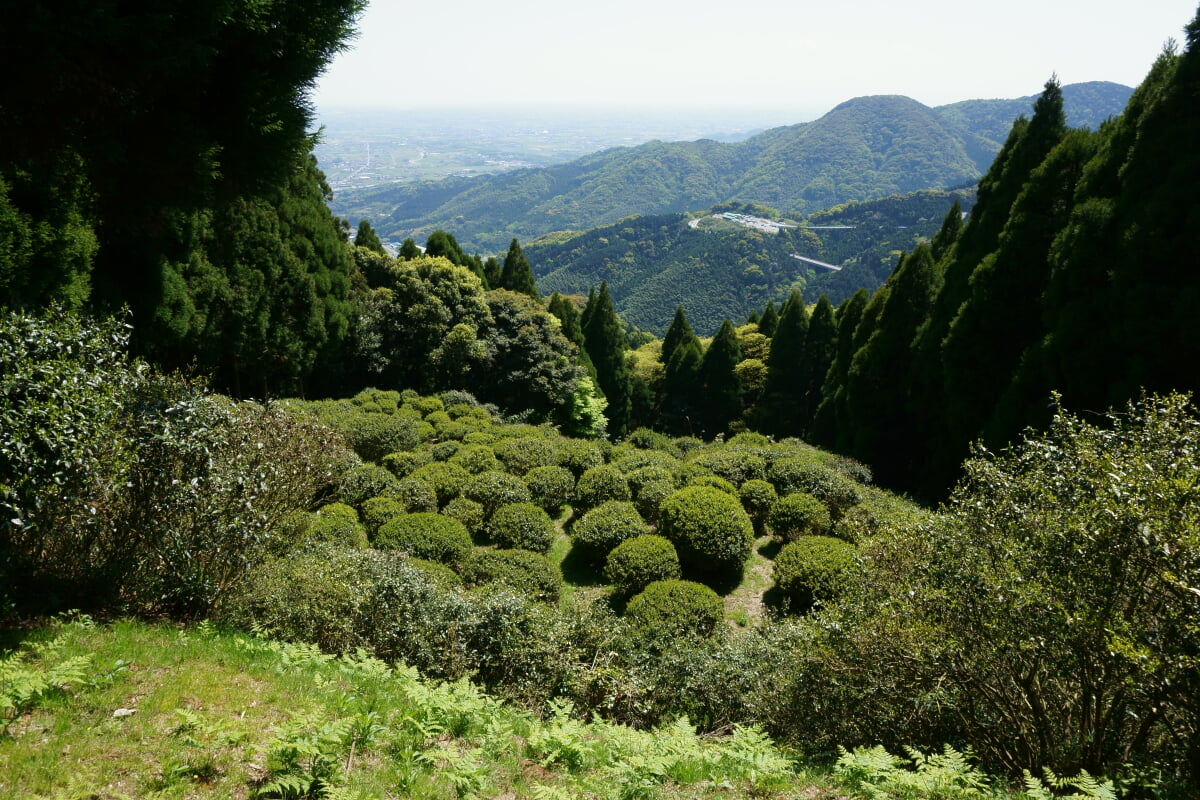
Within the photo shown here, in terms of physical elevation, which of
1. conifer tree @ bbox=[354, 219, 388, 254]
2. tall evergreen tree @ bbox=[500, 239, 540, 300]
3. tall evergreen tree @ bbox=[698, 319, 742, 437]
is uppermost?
conifer tree @ bbox=[354, 219, 388, 254]

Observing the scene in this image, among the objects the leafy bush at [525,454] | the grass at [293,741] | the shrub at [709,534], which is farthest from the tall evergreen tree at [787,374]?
the grass at [293,741]

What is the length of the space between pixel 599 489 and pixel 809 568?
16.8 ft

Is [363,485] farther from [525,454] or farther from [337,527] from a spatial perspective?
[525,454]

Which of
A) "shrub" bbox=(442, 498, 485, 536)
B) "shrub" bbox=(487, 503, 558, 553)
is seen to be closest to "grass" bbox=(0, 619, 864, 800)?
"shrub" bbox=(487, 503, 558, 553)

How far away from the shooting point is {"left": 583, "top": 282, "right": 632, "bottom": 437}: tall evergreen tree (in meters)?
34.9

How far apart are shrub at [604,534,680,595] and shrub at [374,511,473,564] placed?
280 centimetres

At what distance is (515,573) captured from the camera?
32.0 feet

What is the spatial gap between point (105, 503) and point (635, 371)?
36992 mm

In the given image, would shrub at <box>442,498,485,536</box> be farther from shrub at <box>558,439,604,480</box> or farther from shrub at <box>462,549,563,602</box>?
shrub at <box>558,439,604,480</box>

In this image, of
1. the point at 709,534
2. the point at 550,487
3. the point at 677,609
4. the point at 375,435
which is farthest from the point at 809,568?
the point at 375,435

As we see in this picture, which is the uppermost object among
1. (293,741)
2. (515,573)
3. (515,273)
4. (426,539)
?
(515,273)

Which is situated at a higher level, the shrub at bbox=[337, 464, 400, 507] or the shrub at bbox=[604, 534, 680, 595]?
the shrub at bbox=[337, 464, 400, 507]

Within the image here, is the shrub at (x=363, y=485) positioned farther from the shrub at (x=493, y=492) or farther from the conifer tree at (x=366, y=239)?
the conifer tree at (x=366, y=239)

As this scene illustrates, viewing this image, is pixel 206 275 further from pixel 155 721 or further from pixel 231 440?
pixel 155 721
